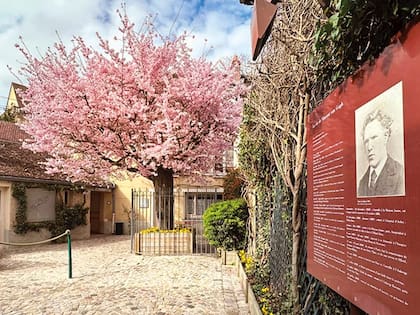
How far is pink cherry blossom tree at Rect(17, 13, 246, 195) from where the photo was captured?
36.6 ft

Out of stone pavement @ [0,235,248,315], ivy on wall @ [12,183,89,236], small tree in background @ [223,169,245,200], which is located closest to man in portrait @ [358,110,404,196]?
stone pavement @ [0,235,248,315]

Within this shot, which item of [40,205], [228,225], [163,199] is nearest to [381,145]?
[228,225]

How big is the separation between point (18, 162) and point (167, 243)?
8.89 meters

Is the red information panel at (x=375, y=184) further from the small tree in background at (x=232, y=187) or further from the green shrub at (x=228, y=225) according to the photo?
the small tree in background at (x=232, y=187)

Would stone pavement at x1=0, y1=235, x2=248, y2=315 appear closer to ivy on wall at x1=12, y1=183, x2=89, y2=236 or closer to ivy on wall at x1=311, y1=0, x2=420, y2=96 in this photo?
ivy on wall at x1=12, y1=183, x2=89, y2=236

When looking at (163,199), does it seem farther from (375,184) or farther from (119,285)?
(375,184)

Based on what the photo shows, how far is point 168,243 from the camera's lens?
38.4 feet

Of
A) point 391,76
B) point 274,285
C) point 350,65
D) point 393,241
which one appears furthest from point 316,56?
point 274,285

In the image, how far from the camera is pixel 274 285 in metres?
5.43

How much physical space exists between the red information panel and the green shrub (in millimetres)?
7029

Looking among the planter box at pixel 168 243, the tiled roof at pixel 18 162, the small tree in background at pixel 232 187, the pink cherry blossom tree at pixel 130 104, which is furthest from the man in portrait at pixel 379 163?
the tiled roof at pixel 18 162

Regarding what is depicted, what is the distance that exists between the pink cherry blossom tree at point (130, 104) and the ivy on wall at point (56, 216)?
3670mm

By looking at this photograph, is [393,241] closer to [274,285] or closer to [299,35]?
[299,35]

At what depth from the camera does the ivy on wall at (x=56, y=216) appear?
48.4 ft
